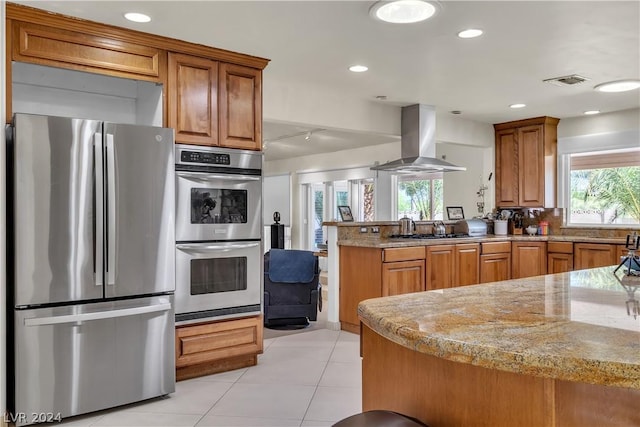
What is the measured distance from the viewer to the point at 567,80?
4207 millimetres

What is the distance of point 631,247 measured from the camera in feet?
8.22

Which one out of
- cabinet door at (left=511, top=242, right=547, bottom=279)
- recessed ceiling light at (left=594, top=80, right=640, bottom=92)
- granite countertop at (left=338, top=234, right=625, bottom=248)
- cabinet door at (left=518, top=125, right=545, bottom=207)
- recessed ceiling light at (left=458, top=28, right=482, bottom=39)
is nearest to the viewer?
recessed ceiling light at (left=458, top=28, right=482, bottom=39)

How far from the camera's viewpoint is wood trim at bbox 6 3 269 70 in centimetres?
273

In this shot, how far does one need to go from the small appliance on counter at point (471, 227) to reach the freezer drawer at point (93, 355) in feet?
13.0

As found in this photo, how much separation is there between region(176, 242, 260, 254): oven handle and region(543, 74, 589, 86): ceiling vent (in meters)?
3.00

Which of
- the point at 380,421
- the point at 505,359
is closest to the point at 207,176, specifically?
the point at 380,421

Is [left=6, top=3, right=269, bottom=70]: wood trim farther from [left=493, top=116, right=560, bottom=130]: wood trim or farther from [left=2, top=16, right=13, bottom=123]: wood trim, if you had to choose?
[left=493, top=116, right=560, bottom=130]: wood trim

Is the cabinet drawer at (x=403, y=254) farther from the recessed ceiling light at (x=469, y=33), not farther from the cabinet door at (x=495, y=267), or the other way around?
the recessed ceiling light at (x=469, y=33)

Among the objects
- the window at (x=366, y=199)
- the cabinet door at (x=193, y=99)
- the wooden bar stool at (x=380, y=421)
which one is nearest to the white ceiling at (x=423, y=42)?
the cabinet door at (x=193, y=99)

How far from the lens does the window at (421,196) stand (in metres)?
7.86

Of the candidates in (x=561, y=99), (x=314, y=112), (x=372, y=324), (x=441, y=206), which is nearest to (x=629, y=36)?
(x=561, y=99)

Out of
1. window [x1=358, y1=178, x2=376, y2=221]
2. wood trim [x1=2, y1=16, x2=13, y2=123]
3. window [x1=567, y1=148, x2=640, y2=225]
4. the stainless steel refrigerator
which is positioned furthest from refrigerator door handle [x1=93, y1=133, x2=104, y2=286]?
window [x1=358, y1=178, x2=376, y2=221]

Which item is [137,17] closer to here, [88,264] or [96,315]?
[88,264]

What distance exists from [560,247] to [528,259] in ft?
1.25
